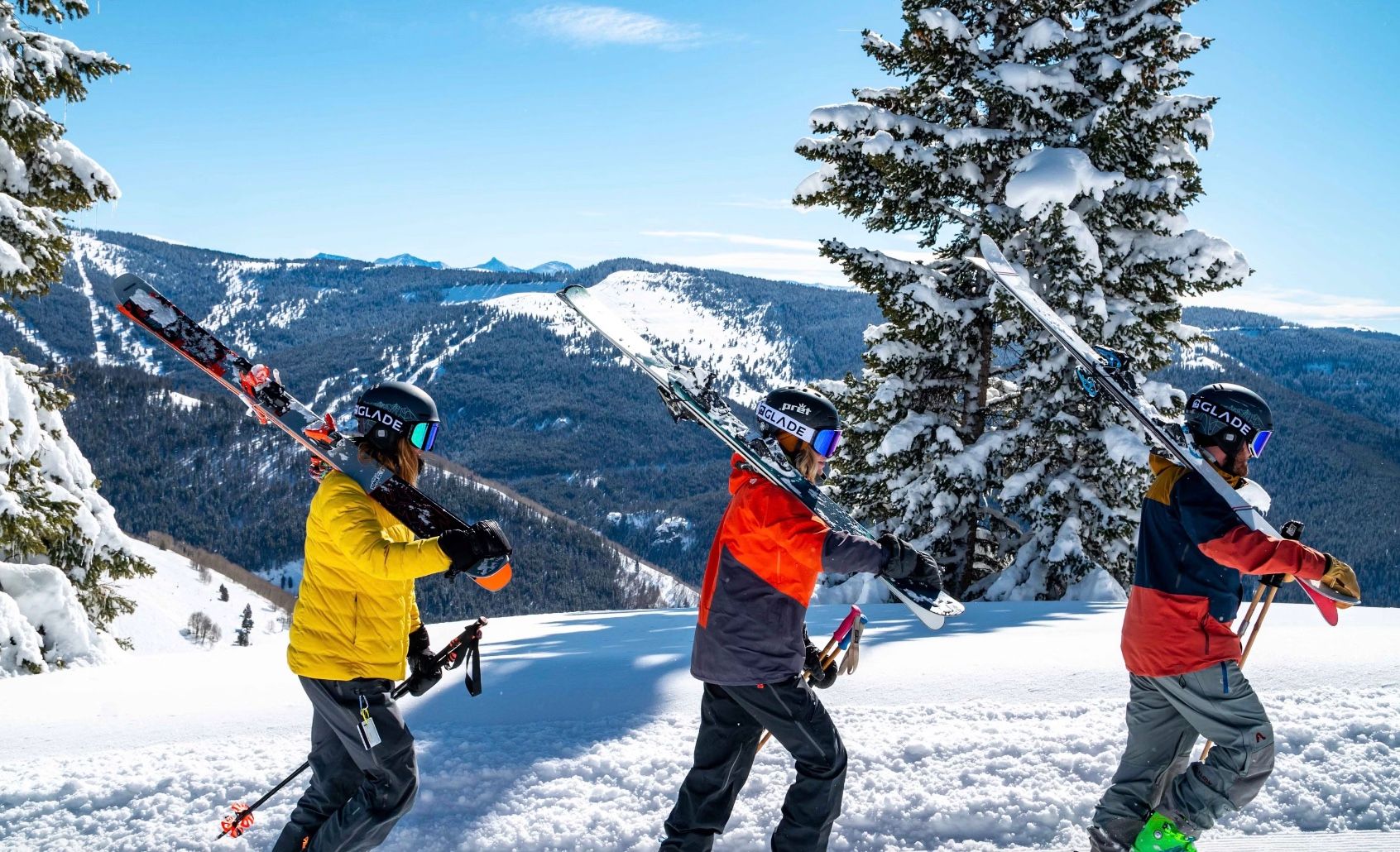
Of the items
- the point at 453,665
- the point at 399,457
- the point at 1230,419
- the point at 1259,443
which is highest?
the point at 1230,419

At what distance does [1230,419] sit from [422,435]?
134 inches

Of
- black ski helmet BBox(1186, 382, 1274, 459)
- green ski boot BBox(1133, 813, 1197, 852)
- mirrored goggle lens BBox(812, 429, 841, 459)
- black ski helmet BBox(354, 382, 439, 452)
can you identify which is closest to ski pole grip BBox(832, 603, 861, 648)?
mirrored goggle lens BBox(812, 429, 841, 459)

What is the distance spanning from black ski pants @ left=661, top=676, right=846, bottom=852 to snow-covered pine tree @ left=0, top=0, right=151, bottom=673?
286 inches

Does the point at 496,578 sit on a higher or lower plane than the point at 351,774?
higher

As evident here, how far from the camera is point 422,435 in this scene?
365cm

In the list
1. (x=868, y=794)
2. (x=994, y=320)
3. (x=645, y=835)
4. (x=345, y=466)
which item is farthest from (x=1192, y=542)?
(x=994, y=320)

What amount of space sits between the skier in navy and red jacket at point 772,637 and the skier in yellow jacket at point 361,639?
912 millimetres

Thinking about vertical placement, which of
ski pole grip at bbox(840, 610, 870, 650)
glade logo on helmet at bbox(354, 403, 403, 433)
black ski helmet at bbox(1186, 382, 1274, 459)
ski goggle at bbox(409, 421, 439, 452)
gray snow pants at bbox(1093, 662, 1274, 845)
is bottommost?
gray snow pants at bbox(1093, 662, 1274, 845)

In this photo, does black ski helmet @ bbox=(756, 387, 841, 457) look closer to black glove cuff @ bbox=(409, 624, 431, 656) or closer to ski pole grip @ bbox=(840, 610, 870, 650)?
ski pole grip @ bbox=(840, 610, 870, 650)

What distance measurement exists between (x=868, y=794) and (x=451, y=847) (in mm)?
2076

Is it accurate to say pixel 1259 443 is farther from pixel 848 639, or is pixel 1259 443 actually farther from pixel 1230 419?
pixel 848 639

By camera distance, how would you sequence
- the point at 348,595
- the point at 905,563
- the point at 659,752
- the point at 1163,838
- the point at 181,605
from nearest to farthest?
the point at 905,563 → the point at 348,595 → the point at 1163,838 → the point at 659,752 → the point at 181,605

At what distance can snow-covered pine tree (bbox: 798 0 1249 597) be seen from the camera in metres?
11.3

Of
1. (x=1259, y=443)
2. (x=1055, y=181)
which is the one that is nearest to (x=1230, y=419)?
(x=1259, y=443)
